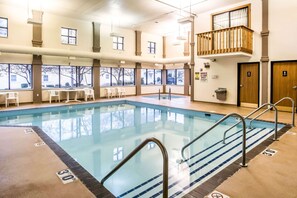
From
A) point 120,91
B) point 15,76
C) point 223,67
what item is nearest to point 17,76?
point 15,76

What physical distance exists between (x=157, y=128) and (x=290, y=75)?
5639 mm

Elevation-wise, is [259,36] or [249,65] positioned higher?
[259,36]

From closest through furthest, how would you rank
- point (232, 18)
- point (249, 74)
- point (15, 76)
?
1. point (249, 74)
2. point (232, 18)
3. point (15, 76)

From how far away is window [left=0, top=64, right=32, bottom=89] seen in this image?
10195 millimetres

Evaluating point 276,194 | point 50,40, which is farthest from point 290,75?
point 50,40

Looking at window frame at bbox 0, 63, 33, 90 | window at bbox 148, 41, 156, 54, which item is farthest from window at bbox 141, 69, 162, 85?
window frame at bbox 0, 63, 33, 90

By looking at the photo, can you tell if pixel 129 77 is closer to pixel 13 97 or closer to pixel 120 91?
pixel 120 91

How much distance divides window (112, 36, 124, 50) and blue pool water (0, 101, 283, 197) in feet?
18.3

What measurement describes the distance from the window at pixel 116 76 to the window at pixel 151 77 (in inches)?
44.1

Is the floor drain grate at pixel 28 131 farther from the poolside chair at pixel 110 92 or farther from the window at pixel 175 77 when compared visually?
the window at pixel 175 77

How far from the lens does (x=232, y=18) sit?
9.62m

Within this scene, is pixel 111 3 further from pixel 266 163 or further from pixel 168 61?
pixel 266 163

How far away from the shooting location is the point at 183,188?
318cm

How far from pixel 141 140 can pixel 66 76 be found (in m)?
8.26
